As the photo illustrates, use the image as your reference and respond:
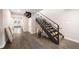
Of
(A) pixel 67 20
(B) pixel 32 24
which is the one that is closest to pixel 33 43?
(B) pixel 32 24

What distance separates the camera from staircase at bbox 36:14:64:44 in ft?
6.69

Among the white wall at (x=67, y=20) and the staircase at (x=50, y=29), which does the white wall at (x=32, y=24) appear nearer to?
the staircase at (x=50, y=29)

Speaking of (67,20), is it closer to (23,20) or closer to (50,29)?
(50,29)

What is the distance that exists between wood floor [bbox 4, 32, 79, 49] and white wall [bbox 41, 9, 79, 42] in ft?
0.38

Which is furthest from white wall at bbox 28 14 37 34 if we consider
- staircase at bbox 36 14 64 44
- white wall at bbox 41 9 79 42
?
white wall at bbox 41 9 79 42

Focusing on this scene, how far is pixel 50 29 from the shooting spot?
2062 mm

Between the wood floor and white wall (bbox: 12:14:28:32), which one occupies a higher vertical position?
white wall (bbox: 12:14:28:32)

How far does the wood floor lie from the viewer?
2.03 metres

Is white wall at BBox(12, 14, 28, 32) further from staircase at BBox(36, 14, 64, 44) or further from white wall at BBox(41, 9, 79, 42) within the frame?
white wall at BBox(41, 9, 79, 42)

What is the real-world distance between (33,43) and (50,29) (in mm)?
334

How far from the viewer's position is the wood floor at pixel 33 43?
2026 mm

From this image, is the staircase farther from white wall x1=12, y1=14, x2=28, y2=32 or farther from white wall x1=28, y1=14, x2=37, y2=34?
white wall x1=12, y1=14, x2=28, y2=32
